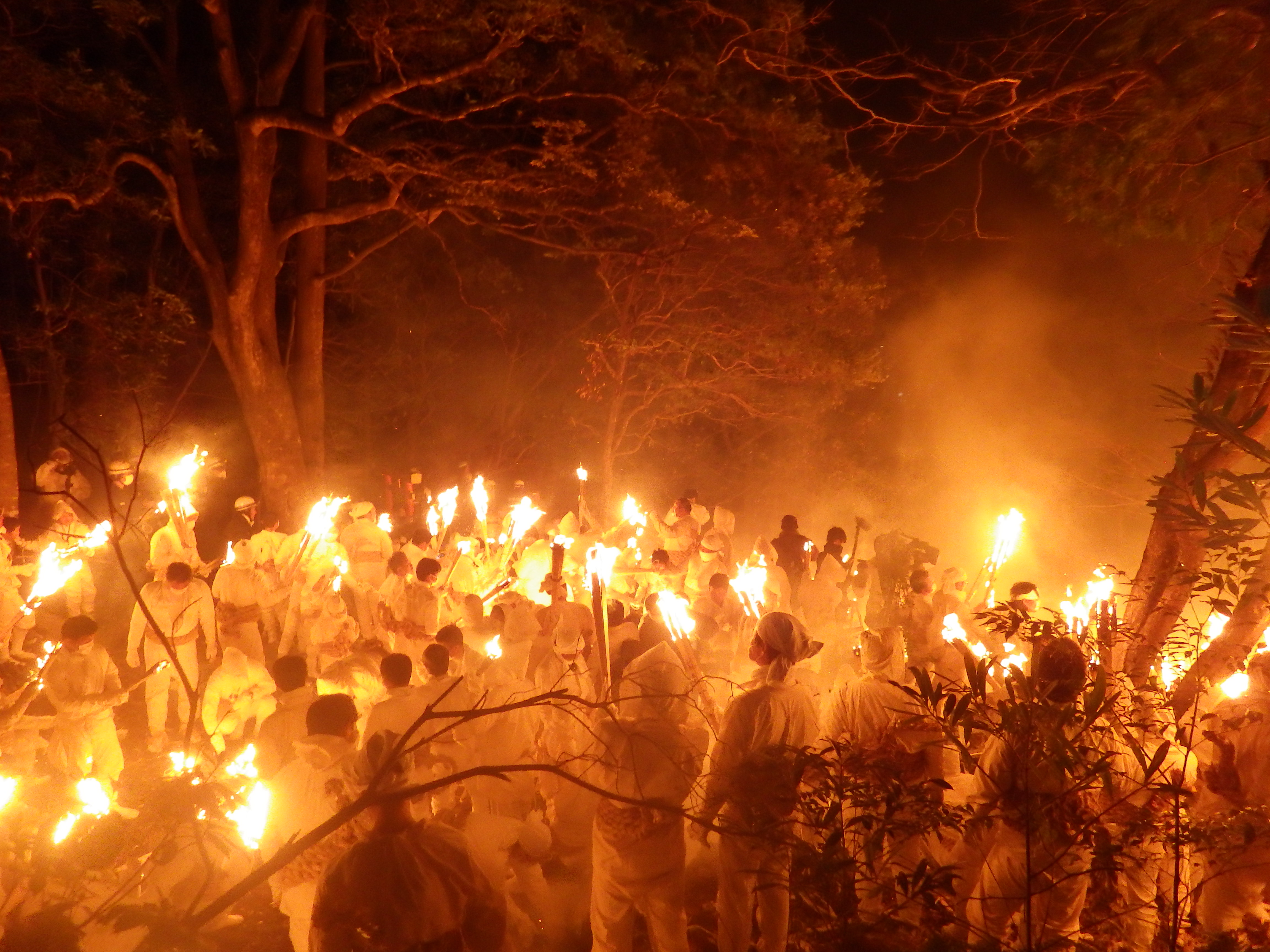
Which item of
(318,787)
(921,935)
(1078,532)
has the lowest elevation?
(921,935)

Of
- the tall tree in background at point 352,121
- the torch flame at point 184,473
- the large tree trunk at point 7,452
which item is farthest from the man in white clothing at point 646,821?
the large tree trunk at point 7,452

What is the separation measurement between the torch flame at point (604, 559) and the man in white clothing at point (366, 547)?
2.48m

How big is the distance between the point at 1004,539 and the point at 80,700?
7.73 m

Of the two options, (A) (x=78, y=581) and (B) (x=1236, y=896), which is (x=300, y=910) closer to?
(B) (x=1236, y=896)

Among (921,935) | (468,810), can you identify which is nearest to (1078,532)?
(468,810)

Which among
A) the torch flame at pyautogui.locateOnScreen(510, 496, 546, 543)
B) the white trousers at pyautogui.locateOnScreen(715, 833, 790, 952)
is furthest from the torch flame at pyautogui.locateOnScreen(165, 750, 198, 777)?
the torch flame at pyautogui.locateOnScreen(510, 496, 546, 543)

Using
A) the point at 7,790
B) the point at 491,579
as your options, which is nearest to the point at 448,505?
the point at 491,579

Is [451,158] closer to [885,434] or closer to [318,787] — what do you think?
[318,787]

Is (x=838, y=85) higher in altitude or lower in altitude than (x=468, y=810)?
higher

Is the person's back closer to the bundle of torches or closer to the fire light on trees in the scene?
the bundle of torches

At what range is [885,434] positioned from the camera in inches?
830

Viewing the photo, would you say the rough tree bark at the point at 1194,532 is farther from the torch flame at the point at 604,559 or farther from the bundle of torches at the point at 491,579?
the torch flame at the point at 604,559

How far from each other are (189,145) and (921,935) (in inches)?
554

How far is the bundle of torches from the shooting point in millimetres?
4199
